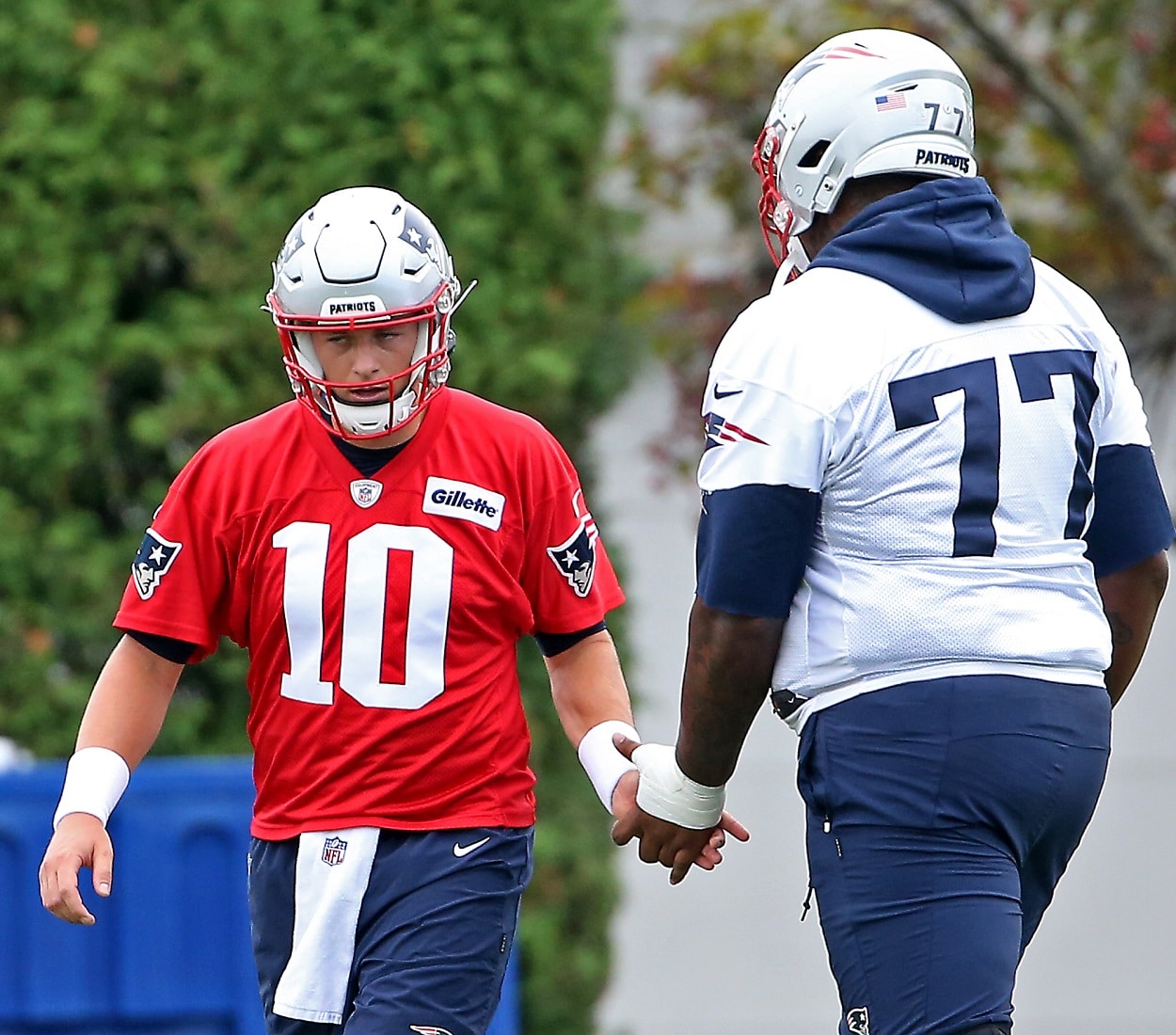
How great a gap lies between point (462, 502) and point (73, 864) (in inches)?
38.5

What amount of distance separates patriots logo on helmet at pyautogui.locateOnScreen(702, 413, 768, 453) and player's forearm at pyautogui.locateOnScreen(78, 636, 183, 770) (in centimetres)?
126

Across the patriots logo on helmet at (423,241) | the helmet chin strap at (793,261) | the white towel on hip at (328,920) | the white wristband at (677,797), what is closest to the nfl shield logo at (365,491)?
the patriots logo on helmet at (423,241)

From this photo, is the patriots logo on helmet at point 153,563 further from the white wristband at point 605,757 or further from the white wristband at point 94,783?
the white wristband at point 605,757

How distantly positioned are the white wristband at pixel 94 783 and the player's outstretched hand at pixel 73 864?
22mm

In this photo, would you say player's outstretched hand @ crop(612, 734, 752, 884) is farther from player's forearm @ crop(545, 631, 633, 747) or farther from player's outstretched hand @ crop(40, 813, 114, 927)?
player's outstretched hand @ crop(40, 813, 114, 927)

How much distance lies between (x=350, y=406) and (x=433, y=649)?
1.59 ft

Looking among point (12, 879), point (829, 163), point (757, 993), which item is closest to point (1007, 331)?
point (829, 163)

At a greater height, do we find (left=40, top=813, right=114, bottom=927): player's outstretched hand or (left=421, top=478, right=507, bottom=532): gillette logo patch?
(left=421, top=478, right=507, bottom=532): gillette logo patch

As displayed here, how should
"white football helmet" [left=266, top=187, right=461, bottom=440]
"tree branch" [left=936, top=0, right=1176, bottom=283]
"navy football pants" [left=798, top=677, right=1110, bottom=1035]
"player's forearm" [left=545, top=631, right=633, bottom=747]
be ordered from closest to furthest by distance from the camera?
"navy football pants" [left=798, top=677, right=1110, bottom=1035] → "white football helmet" [left=266, top=187, right=461, bottom=440] → "player's forearm" [left=545, top=631, right=633, bottom=747] → "tree branch" [left=936, top=0, right=1176, bottom=283]

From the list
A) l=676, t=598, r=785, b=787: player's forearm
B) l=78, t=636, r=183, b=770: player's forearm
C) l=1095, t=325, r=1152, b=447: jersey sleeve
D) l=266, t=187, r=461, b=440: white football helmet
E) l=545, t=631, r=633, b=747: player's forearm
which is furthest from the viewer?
l=545, t=631, r=633, b=747: player's forearm

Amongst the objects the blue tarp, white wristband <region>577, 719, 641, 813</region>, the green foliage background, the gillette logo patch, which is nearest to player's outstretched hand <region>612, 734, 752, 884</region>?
white wristband <region>577, 719, 641, 813</region>

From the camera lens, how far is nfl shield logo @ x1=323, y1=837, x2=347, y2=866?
3668mm

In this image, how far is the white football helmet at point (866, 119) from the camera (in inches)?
129

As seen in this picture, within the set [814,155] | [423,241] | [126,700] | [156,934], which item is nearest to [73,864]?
[126,700]
